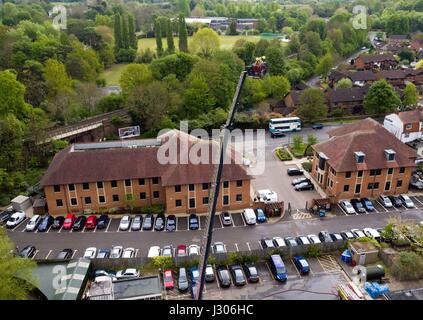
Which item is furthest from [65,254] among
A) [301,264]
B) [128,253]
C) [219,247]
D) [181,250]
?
[301,264]

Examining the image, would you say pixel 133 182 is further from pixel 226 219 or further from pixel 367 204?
pixel 367 204

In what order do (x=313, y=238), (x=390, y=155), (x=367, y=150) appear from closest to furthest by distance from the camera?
(x=313, y=238) < (x=390, y=155) < (x=367, y=150)

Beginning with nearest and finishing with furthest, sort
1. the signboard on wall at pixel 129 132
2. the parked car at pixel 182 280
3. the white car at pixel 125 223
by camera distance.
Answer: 1. the parked car at pixel 182 280
2. the white car at pixel 125 223
3. the signboard on wall at pixel 129 132

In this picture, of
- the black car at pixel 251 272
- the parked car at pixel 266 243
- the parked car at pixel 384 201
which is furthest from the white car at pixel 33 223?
the parked car at pixel 384 201

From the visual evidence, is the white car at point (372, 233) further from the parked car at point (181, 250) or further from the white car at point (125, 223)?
the white car at point (125, 223)

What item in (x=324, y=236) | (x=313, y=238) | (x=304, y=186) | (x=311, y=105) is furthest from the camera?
(x=311, y=105)

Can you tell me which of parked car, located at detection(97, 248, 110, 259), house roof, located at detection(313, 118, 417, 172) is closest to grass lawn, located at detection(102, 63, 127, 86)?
house roof, located at detection(313, 118, 417, 172)

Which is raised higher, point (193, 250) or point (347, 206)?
point (193, 250)
